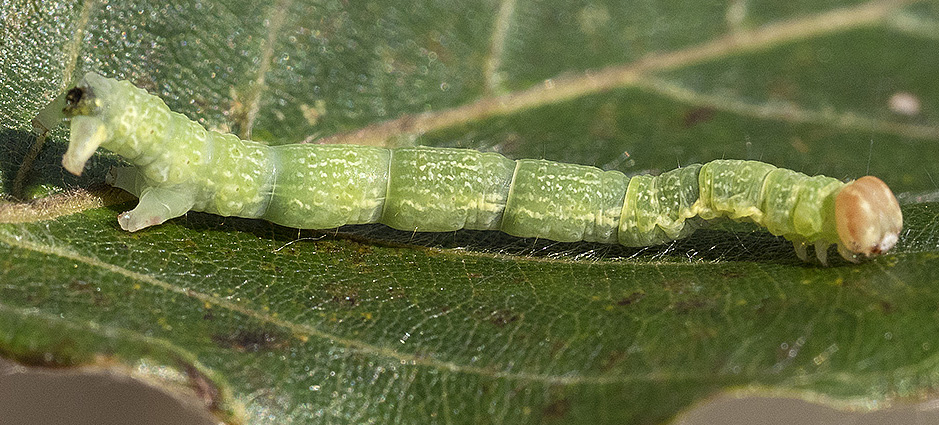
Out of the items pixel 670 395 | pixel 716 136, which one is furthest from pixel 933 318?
pixel 716 136

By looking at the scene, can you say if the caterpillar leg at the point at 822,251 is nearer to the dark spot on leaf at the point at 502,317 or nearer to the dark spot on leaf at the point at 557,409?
the dark spot on leaf at the point at 502,317

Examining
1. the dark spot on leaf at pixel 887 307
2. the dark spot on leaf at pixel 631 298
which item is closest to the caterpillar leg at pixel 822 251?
the dark spot on leaf at pixel 887 307

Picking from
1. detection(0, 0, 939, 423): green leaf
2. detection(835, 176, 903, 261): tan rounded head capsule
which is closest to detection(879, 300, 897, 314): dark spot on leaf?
detection(0, 0, 939, 423): green leaf

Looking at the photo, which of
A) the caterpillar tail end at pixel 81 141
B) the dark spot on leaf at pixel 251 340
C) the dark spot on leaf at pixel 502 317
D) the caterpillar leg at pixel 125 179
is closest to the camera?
the dark spot on leaf at pixel 251 340

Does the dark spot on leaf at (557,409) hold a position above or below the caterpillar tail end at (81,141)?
below

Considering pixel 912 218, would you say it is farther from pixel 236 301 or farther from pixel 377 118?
pixel 236 301

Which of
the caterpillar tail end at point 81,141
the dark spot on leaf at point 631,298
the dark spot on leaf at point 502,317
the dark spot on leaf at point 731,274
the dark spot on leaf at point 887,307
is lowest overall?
the dark spot on leaf at point 502,317
